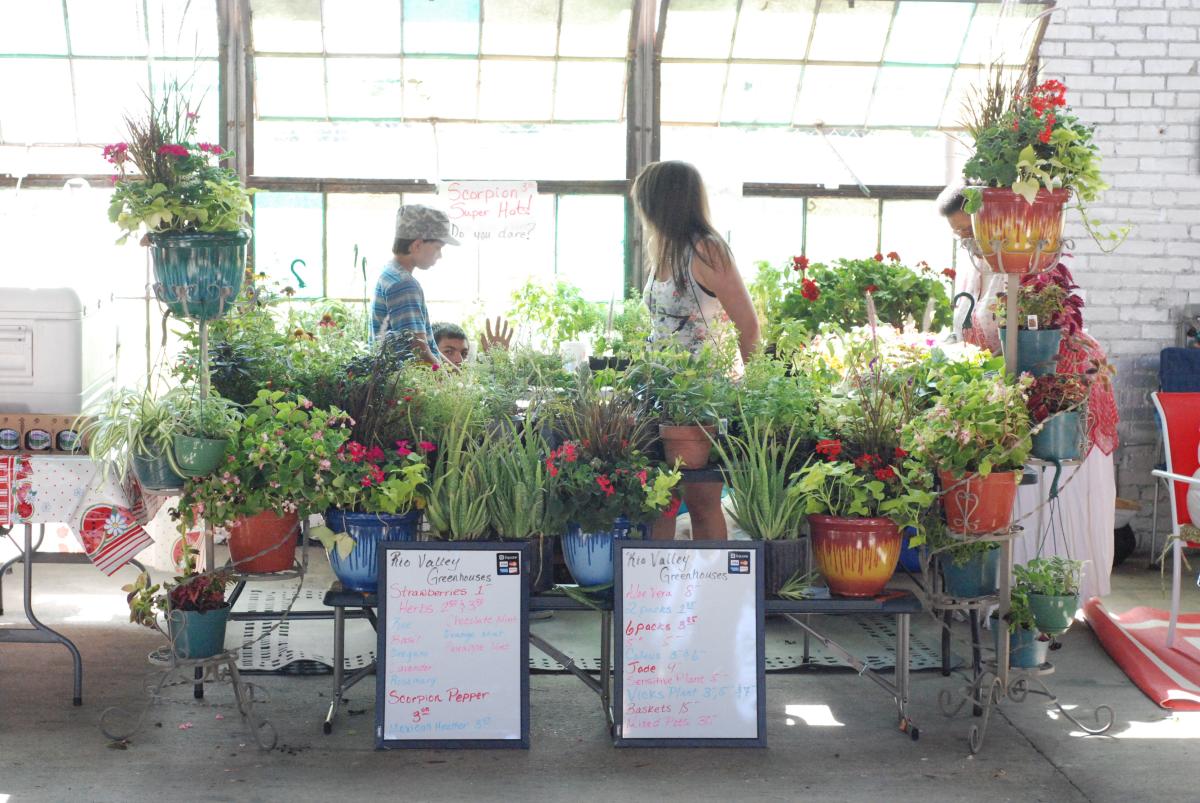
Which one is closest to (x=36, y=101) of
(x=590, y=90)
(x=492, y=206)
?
(x=492, y=206)

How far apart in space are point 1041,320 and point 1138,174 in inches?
117

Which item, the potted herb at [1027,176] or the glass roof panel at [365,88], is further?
the glass roof panel at [365,88]

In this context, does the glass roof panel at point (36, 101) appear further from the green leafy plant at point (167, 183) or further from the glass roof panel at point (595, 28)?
the green leafy plant at point (167, 183)

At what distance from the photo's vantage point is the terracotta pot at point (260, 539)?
366cm

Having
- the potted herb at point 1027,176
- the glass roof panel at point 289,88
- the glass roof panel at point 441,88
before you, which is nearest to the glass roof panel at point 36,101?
the glass roof panel at point 289,88

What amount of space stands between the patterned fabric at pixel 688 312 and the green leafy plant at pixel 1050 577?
1.26 meters

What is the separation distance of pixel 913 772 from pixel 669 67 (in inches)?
159

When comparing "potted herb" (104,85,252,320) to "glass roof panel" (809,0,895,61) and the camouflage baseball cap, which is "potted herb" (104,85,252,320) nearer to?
the camouflage baseball cap

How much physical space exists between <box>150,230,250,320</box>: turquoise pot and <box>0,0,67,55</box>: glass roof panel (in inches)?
124

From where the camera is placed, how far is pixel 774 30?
6.39 m

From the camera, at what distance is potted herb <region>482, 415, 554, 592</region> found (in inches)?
140

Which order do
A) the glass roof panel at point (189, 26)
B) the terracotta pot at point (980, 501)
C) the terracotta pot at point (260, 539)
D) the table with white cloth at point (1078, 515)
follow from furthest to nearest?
1. the glass roof panel at point (189, 26)
2. the table with white cloth at point (1078, 515)
3. the terracotta pot at point (260, 539)
4. the terracotta pot at point (980, 501)

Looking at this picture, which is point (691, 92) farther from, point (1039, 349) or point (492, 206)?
point (1039, 349)

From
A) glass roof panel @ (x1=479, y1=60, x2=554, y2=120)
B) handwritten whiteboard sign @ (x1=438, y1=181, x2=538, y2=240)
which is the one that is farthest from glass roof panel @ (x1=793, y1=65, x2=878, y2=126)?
handwritten whiteboard sign @ (x1=438, y1=181, x2=538, y2=240)
